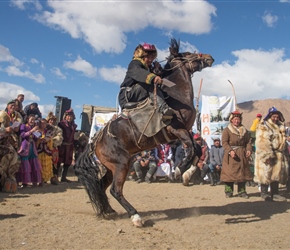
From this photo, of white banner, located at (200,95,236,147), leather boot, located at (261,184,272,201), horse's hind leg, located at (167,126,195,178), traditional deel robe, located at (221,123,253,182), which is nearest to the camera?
horse's hind leg, located at (167,126,195,178)

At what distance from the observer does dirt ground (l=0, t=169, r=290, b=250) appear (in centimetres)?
375

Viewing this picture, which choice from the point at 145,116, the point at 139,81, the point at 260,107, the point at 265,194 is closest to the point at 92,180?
the point at 145,116

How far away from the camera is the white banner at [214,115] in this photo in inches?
501

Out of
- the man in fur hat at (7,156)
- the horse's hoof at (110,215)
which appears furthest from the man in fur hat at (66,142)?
the horse's hoof at (110,215)

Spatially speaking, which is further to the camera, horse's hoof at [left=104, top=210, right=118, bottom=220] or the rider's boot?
horse's hoof at [left=104, top=210, right=118, bottom=220]

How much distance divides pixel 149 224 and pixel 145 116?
1.69 m

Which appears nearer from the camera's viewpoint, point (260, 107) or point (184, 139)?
point (184, 139)

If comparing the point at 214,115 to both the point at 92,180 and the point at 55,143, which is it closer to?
the point at 55,143

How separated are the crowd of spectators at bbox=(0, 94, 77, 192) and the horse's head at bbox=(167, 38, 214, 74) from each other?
165 inches

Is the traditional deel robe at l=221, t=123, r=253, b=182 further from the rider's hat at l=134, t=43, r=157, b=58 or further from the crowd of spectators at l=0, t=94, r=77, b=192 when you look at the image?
the crowd of spectators at l=0, t=94, r=77, b=192

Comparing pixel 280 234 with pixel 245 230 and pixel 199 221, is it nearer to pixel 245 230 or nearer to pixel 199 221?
pixel 245 230

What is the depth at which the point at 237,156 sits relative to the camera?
7703mm

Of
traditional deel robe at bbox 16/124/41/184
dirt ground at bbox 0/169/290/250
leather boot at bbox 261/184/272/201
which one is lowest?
dirt ground at bbox 0/169/290/250

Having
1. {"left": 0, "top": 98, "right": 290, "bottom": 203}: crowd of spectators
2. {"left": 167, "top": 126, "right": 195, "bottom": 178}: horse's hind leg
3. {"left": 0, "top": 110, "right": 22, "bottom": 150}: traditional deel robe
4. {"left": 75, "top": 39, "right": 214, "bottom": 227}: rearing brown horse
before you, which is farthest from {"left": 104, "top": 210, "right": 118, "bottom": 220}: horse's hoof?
{"left": 0, "top": 110, "right": 22, "bottom": 150}: traditional deel robe
